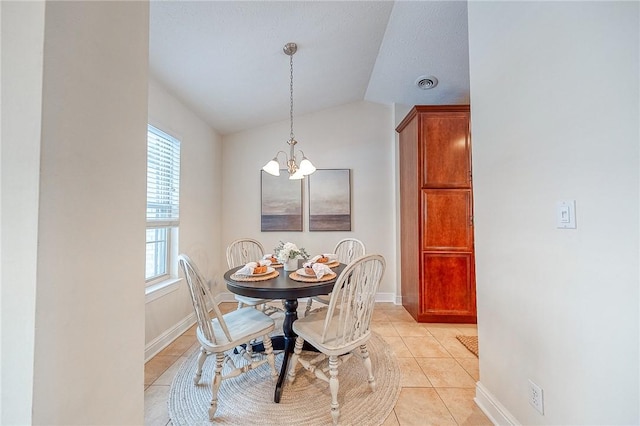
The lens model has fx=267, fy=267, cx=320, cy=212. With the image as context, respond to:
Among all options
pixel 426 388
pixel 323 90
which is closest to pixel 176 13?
pixel 323 90

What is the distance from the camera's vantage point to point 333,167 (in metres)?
3.82

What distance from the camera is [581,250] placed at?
41.6 inches

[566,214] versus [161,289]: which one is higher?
[566,214]

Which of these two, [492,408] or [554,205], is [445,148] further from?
[492,408]

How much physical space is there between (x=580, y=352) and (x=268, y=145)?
3.66 metres

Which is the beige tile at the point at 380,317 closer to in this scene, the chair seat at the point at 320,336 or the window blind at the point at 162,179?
the chair seat at the point at 320,336

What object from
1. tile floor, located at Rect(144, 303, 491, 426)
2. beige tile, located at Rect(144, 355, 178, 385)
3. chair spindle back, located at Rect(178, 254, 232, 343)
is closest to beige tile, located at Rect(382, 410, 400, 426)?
tile floor, located at Rect(144, 303, 491, 426)

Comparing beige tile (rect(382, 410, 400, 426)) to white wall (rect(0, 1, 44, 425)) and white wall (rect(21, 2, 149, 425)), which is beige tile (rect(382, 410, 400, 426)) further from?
white wall (rect(0, 1, 44, 425))

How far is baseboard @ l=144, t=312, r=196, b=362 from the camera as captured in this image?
7.47 ft

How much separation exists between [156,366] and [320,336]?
1.48 meters

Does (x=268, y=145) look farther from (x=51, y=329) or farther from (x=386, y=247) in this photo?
(x=51, y=329)

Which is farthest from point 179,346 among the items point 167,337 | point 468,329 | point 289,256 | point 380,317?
point 468,329

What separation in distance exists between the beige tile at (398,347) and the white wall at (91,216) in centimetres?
215

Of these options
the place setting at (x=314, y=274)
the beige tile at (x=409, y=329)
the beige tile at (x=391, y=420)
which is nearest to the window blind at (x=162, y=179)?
the place setting at (x=314, y=274)
